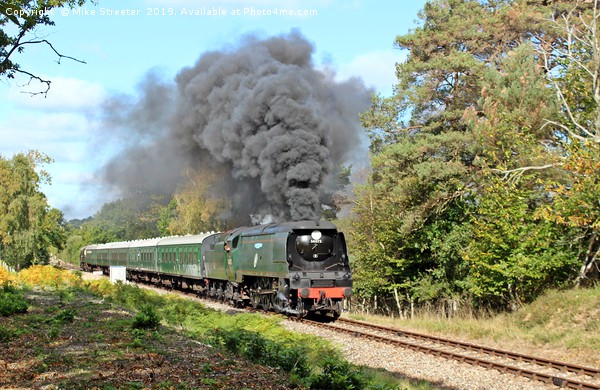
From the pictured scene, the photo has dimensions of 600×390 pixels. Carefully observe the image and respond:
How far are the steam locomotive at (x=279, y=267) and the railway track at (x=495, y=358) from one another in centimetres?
129

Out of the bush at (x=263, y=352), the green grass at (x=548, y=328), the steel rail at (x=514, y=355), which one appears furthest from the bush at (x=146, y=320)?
the green grass at (x=548, y=328)

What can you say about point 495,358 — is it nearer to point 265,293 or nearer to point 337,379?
point 337,379

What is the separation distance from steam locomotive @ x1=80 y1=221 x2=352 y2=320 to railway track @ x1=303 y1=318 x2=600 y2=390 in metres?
1.29

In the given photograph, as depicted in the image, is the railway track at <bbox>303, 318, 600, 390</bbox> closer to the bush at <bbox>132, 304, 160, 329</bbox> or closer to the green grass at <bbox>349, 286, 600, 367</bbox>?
the green grass at <bbox>349, 286, 600, 367</bbox>

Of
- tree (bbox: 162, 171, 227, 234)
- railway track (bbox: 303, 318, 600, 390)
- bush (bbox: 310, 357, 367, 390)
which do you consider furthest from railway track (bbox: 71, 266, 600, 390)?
tree (bbox: 162, 171, 227, 234)

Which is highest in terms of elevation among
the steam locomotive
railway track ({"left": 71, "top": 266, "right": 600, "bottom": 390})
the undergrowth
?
the steam locomotive

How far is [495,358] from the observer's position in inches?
444

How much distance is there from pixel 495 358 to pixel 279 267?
6.74 meters

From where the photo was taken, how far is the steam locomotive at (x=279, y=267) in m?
15.9

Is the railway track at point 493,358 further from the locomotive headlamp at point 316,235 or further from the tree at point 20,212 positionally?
the tree at point 20,212

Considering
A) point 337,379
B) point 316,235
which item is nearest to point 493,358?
point 337,379

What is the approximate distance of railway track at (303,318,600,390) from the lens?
947cm

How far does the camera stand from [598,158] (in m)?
14.8

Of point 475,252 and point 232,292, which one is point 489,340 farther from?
point 232,292
